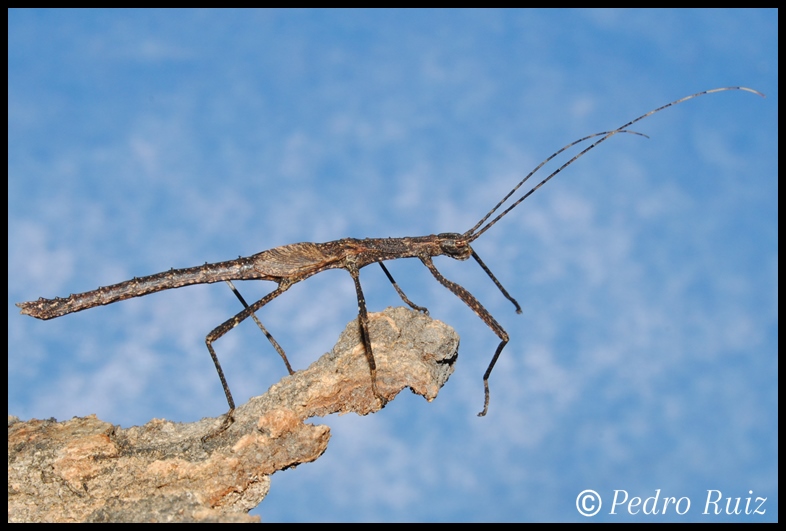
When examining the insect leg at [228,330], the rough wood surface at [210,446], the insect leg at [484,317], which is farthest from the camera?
the insect leg at [484,317]

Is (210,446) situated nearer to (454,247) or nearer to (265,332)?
(265,332)

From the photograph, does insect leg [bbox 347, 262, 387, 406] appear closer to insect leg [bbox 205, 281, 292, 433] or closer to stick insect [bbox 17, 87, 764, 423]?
stick insect [bbox 17, 87, 764, 423]

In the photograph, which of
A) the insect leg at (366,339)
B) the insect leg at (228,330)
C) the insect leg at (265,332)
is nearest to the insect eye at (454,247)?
the insect leg at (366,339)

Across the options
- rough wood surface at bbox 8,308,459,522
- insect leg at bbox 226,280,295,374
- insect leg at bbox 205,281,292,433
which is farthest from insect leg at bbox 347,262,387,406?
insect leg at bbox 226,280,295,374

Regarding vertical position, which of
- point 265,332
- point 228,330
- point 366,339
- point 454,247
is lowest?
point 366,339

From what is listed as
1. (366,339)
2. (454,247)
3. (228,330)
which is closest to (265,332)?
(228,330)

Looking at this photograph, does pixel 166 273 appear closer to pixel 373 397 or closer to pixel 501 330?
pixel 373 397

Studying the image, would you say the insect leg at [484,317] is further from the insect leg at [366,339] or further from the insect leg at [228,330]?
the insect leg at [228,330]
